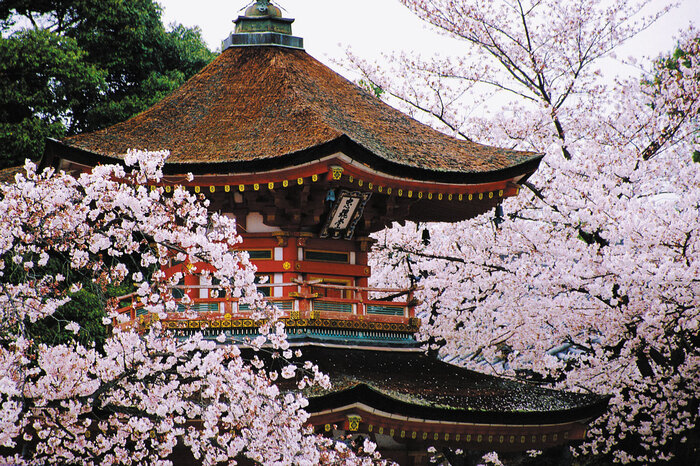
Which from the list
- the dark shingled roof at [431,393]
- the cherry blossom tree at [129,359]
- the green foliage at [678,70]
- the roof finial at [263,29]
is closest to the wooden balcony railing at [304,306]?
the dark shingled roof at [431,393]

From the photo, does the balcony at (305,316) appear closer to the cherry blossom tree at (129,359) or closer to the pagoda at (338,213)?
the pagoda at (338,213)

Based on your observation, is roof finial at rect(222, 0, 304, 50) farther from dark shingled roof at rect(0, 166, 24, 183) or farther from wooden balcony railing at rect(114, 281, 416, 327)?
wooden balcony railing at rect(114, 281, 416, 327)

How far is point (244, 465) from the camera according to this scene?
9.79 m

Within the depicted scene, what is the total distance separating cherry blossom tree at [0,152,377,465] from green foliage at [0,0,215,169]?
9.10 m

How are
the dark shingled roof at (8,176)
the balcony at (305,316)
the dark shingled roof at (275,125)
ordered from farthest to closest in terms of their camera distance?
1. the dark shingled roof at (8,176)
2. the balcony at (305,316)
3. the dark shingled roof at (275,125)

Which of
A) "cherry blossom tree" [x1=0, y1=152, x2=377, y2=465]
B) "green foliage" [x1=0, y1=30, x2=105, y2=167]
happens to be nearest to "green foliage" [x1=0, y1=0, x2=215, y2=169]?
"green foliage" [x1=0, y1=30, x2=105, y2=167]

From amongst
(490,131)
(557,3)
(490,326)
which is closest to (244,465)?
(490,326)

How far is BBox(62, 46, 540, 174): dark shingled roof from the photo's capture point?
988 centimetres

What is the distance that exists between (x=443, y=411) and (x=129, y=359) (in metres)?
3.69

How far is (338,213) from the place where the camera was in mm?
10609

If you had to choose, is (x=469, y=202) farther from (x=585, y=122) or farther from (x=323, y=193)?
(x=585, y=122)

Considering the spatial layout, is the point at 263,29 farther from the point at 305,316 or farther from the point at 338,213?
the point at 305,316

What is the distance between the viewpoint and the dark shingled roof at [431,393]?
8.95 m

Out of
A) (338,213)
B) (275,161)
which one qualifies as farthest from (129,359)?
(338,213)
